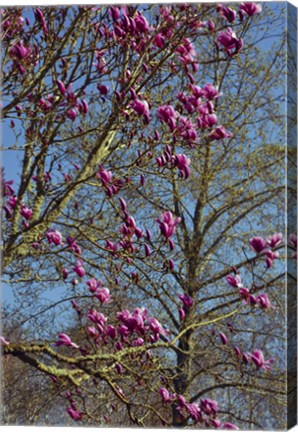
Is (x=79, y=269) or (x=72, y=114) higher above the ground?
(x=72, y=114)

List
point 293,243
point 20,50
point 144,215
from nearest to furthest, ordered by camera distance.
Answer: point 293,243
point 144,215
point 20,50

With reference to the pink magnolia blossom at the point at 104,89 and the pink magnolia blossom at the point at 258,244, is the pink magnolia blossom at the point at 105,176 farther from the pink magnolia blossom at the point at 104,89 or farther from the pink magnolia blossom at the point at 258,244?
the pink magnolia blossom at the point at 258,244

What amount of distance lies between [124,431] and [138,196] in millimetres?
906

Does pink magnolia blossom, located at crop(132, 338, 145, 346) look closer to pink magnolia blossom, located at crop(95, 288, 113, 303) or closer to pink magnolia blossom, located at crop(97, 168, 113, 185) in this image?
pink magnolia blossom, located at crop(95, 288, 113, 303)

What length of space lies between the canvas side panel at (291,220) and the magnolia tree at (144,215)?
3cm

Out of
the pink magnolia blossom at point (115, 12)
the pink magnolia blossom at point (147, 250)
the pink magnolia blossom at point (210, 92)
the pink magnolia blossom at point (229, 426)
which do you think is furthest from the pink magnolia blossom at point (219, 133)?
the pink magnolia blossom at point (229, 426)

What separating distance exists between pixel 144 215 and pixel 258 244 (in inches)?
18.3

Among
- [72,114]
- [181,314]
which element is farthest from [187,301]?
[72,114]

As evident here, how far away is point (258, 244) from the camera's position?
350 cm

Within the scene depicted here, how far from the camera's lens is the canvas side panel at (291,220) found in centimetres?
344

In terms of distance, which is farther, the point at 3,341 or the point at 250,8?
the point at 3,341

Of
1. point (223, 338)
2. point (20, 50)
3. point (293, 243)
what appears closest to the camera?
point (293, 243)

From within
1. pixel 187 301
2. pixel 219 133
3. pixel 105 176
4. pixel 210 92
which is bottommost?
pixel 187 301

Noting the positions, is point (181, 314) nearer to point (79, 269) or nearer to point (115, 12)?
point (79, 269)
